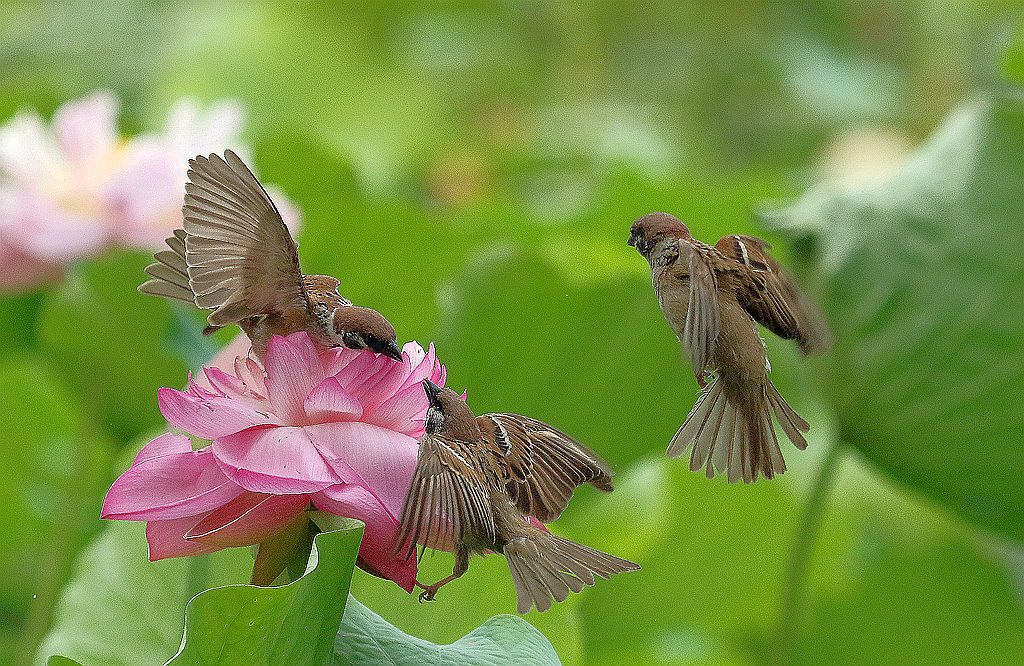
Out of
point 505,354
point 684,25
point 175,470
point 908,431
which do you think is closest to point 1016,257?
point 908,431

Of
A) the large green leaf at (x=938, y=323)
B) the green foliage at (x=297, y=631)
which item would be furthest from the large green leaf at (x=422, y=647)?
the large green leaf at (x=938, y=323)

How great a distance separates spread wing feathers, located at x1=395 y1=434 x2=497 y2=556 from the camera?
0.13 metres

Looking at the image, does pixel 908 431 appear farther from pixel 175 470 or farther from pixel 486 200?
pixel 486 200

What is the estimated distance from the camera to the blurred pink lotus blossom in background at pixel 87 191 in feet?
1.26

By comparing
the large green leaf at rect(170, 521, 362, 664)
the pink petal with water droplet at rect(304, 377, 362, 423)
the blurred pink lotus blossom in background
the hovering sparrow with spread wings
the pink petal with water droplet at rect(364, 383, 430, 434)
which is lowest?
the large green leaf at rect(170, 521, 362, 664)

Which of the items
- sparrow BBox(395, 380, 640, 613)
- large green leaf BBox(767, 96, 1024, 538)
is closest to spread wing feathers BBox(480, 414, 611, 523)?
sparrow BBox(395, 380, 640, 613)

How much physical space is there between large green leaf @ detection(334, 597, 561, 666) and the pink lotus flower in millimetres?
20

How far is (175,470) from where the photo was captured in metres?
0.14

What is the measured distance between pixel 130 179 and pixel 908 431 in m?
0.29

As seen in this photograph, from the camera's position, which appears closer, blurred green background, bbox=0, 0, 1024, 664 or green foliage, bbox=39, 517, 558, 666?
green foliage, bbox=39, 517, 558, 666

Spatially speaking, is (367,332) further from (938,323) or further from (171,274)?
(938,323)

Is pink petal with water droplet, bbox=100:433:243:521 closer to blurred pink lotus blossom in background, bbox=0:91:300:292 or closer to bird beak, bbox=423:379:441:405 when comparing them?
bird beak, bbox=423:379:441:405

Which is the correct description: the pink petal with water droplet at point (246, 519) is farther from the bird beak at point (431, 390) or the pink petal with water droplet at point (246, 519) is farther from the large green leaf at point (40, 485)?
the large green leaf at point (40, 485)

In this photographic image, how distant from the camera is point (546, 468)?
0.15 m
